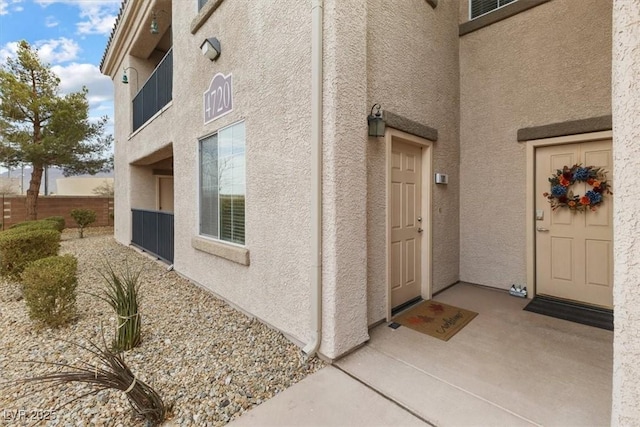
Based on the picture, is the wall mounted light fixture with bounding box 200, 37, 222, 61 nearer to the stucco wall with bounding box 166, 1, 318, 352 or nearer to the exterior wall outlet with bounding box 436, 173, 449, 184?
the stucco wall with bounding box 166, 1, 318, 352

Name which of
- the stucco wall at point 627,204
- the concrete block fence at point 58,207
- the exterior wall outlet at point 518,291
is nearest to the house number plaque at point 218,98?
the stucco wall at point 627,204

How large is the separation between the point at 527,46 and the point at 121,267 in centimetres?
919

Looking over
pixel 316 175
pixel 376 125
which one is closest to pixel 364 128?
pixel 376 125

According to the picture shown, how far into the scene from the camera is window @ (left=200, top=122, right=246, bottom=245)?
412 cm

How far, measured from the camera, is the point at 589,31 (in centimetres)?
402

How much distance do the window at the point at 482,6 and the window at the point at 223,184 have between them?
4699 mm

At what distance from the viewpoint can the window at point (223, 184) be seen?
13.5ft

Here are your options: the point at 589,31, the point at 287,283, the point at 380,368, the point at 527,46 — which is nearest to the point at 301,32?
the point at 287,283

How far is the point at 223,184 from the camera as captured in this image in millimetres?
4535

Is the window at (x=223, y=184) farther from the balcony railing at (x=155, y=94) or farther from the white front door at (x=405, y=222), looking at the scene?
the balcony railing at (x=155, y=94)

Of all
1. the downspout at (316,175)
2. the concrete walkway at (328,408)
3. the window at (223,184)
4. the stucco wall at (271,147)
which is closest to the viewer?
the concrete walkway at (328,408)

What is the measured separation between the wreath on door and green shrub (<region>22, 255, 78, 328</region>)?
22.6 ft

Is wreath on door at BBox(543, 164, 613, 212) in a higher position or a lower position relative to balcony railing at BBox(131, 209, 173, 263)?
higher

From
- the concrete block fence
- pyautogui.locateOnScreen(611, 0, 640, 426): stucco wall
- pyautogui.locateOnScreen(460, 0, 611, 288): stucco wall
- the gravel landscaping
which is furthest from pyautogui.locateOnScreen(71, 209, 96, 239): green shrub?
pyautogui.locateOnScreen(611, 0, 640, 426): stucco wall
